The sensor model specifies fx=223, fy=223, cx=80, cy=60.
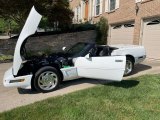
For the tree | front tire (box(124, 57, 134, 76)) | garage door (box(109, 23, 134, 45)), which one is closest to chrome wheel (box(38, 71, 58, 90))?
front tire (box(124, 57, 134, 76))

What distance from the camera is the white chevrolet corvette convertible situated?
5629 mm

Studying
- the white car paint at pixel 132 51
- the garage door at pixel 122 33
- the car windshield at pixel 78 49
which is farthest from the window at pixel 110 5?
the car windshield at pixel 78 49

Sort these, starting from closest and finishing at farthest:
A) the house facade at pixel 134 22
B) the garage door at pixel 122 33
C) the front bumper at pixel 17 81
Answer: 1. the front bumper at pixel 17 81
2. the house facade at pixel 134 22
3. the garage door at pixel 122 33

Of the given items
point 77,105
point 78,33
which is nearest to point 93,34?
point 78,33

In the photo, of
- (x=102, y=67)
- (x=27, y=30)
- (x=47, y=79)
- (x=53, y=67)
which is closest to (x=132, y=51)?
(x=102, y=67)

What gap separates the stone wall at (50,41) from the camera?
1367 cm

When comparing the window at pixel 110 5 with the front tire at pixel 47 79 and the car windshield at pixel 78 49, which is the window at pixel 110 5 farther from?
the front tire at pixel 47 79

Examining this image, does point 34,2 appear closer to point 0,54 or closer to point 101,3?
point 0,54

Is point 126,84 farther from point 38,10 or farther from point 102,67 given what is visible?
point 38,10

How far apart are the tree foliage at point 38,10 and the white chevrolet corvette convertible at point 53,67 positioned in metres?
7.51

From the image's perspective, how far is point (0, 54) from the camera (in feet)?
43.5

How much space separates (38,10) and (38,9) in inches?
4.9

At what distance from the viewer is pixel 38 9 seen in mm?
14391

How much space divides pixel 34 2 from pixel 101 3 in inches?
247
